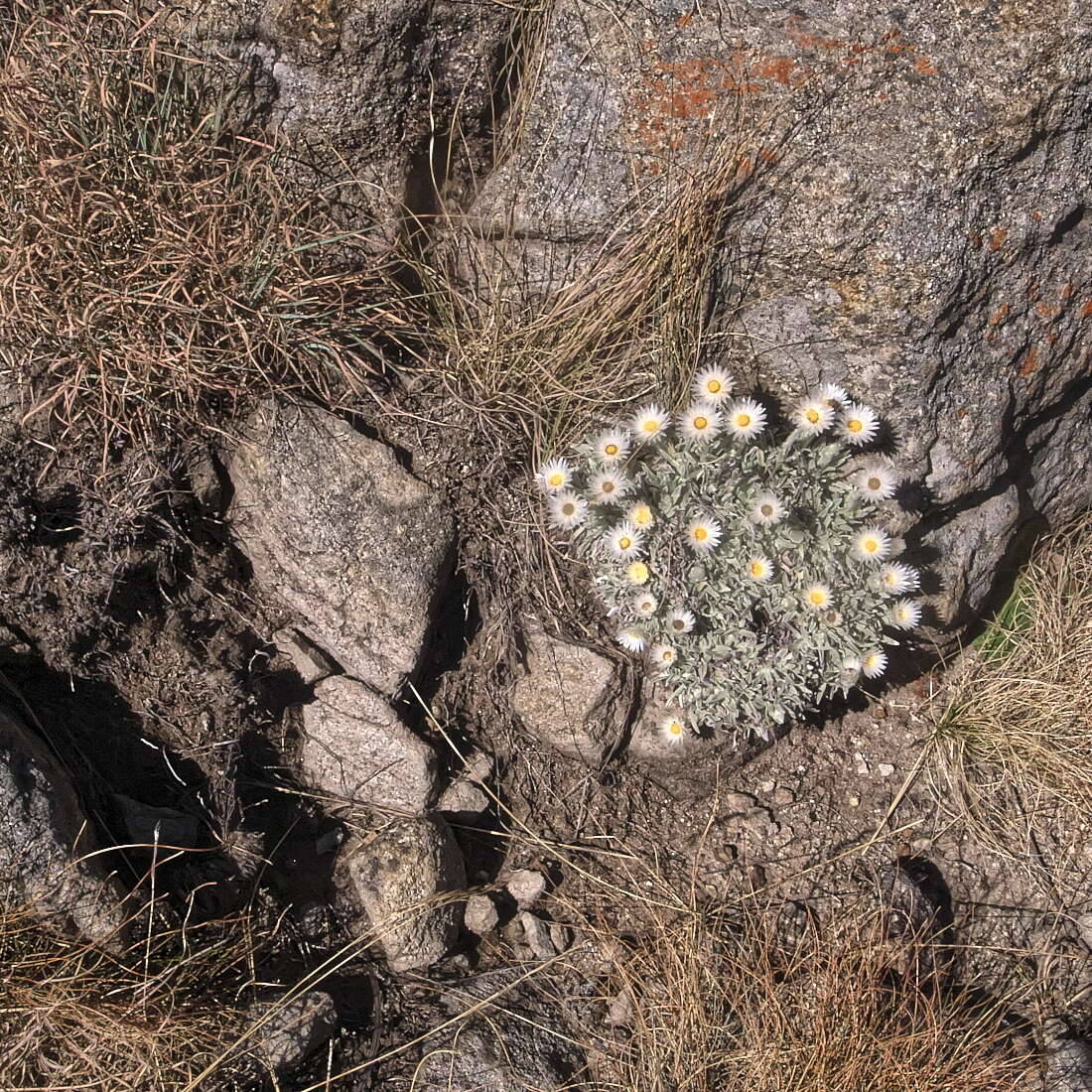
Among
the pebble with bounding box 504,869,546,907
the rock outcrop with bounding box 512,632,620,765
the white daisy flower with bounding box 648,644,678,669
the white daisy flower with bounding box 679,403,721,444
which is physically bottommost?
the pebble with bounding box 504,869,546,907

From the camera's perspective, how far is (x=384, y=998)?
258 centimetres

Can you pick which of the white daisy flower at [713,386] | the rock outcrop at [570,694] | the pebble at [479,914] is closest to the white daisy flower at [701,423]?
the white daisy flower at [713,386]

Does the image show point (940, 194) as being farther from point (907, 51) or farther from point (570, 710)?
point (570, 710)

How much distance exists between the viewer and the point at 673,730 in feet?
9.42

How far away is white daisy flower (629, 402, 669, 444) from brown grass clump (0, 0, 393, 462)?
78 centimetres

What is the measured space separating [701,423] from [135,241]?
152 cm

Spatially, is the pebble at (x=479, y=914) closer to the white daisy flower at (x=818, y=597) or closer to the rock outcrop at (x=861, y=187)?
the white daisy flower at (x=818, y=597)

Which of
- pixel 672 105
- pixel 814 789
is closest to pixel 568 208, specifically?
pixel 672 105

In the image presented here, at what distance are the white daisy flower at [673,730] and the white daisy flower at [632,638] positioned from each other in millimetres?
247

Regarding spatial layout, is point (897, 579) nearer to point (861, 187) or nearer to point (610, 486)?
point (610, 486)

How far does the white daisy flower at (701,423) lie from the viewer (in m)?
2.66

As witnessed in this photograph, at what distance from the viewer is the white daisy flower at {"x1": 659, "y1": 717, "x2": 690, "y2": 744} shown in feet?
9.43

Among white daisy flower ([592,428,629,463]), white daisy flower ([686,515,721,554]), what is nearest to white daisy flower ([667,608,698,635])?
white daisy flower ([686,515,721,554])

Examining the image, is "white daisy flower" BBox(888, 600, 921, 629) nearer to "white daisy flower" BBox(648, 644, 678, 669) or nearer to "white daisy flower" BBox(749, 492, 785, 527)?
"white daisy flower" BBox(749, 492, 785, 527)
